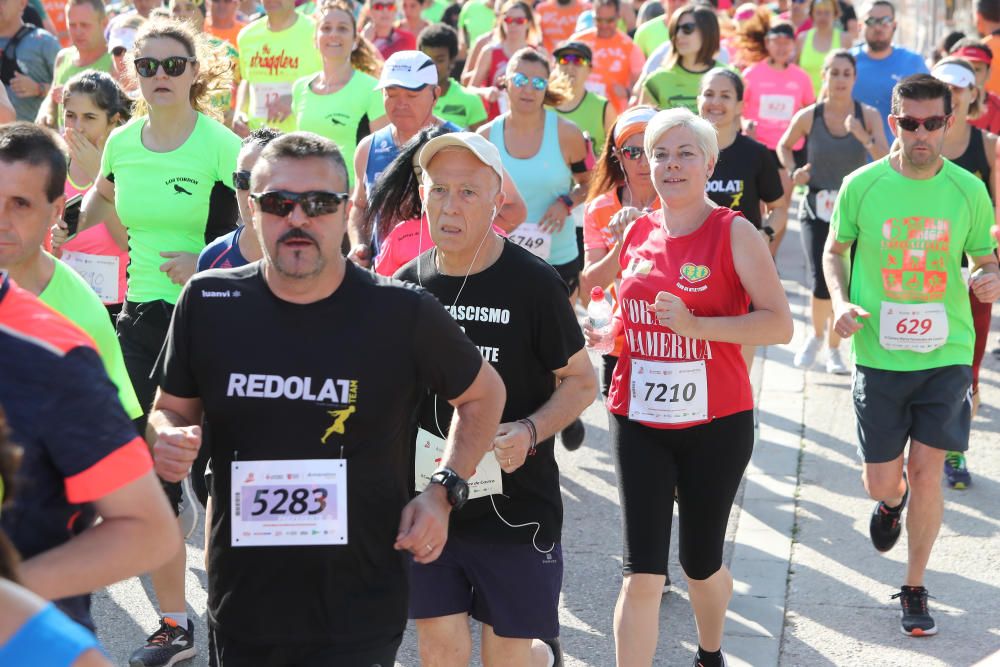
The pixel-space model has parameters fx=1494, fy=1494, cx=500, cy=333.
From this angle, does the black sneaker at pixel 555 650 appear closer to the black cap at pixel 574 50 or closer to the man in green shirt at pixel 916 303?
the man in green shirt at pixel 916 303

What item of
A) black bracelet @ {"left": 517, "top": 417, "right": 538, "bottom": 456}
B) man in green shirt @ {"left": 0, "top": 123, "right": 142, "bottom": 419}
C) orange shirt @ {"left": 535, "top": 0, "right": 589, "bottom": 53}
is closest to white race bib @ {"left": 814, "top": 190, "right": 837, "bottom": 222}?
black bracelet @ {"left": 517, "top": 417, "right": 538, "bottom": 456}

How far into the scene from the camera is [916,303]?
18.6 ft

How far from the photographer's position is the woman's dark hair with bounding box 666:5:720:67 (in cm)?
966

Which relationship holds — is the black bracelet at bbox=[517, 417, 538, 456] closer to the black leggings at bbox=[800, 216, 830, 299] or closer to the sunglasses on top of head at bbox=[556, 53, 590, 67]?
the black leggings at bbox=[800, 216, 830, 299]

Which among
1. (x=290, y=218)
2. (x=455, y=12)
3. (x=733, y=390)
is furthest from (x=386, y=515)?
(x=455, y=12)

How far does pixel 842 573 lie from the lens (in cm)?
614

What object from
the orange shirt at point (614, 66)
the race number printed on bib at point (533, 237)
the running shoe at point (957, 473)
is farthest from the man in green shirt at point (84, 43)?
the running shoe at point (957, 473)

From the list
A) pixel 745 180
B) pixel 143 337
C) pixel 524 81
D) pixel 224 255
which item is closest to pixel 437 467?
pixel 224 255

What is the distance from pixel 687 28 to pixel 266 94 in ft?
Result: 9.05

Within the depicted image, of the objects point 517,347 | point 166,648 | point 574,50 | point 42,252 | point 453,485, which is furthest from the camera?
point 574,50

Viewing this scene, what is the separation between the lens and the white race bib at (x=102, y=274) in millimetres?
6078

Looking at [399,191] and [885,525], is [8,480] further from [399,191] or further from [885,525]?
[885,525]

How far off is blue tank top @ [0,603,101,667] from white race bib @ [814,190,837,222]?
760 cm

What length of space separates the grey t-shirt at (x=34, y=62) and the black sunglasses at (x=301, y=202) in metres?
7.35
